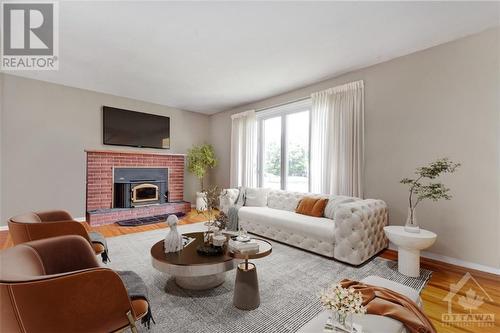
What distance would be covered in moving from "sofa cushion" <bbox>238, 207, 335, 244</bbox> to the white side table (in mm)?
733

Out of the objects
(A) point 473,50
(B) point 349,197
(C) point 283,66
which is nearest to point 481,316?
(B) point 349,197

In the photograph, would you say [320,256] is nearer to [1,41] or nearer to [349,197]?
[349,197]

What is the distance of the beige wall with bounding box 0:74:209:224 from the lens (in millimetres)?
4086

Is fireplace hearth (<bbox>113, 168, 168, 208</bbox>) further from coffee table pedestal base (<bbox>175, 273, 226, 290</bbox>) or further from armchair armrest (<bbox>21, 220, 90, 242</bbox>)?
coffee table pedestal base (<bbox>175, 273, 226, 290</bbox>)

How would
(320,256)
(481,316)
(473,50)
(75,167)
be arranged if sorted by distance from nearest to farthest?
(481,316), (473,50), (320,256), (75,167)

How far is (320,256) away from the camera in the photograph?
3.10m

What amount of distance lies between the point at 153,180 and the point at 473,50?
20.6ft

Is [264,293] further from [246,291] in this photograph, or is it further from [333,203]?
[333,203]
